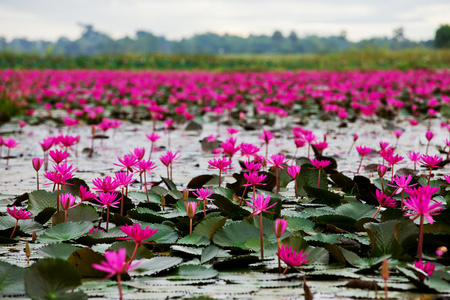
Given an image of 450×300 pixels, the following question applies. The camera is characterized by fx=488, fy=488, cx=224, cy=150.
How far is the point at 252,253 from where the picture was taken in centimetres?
178

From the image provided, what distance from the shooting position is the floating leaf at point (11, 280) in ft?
4.40

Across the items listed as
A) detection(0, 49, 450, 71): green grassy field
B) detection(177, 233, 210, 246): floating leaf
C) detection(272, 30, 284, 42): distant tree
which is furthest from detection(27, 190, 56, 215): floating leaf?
detection(272, 30, 284, 42): distant tree

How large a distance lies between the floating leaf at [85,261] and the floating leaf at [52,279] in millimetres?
214

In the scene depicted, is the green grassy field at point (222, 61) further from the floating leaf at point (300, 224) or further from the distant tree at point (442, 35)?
the distant tree at point (442, 35)

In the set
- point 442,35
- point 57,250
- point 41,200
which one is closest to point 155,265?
point 57,250

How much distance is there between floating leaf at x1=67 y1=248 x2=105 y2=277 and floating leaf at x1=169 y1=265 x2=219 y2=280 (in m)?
0.23

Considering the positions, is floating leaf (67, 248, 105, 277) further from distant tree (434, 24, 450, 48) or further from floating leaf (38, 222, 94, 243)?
distant tree (434, 24, 450, 48)

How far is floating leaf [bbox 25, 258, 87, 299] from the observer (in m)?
1.24

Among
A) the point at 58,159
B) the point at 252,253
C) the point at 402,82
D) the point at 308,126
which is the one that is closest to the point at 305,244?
the point at 252,253

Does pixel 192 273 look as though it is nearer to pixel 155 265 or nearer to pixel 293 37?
pixel 155 265

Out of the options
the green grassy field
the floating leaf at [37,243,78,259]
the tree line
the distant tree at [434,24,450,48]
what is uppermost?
the tree line

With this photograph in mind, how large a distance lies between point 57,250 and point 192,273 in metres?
0.48

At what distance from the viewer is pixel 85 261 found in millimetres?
1493

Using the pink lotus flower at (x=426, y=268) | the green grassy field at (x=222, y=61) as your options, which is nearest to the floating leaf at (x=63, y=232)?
the pink lotus flower at (x=426, y=268)
